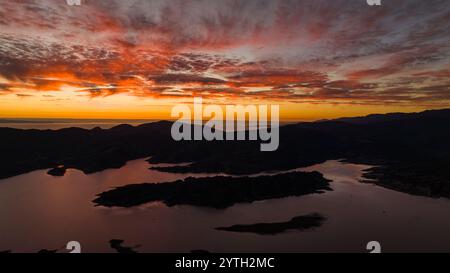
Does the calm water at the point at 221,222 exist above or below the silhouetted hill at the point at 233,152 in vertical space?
below

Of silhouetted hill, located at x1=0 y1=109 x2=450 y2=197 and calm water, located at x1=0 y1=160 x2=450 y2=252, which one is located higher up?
silhouetted hill, located at x1=0 y1=109 x2=450 y2=197

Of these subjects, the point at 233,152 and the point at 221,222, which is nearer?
the point at 221,222

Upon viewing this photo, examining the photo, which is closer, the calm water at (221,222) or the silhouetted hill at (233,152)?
the calm water at (221,222)

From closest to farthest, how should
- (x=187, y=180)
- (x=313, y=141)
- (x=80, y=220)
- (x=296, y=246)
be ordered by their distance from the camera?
(x=296, y=246)
(x=80, y=220)
(x=187, y=180)
(x=313, y=141)

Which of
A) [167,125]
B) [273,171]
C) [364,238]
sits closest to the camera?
[364,238]

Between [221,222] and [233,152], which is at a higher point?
[233,152]

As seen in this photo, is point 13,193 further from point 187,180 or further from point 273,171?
point 273,171

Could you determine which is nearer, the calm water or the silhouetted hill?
the calm water
